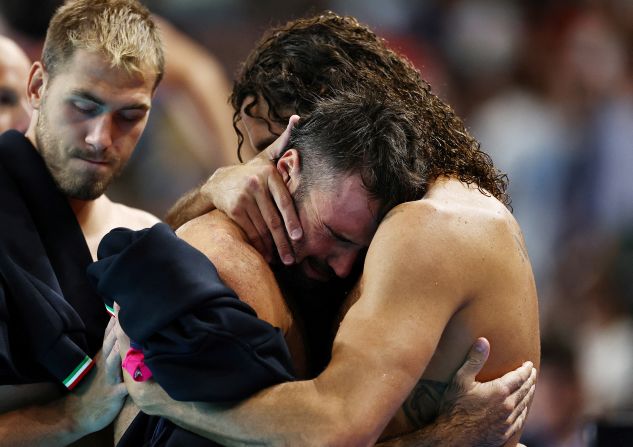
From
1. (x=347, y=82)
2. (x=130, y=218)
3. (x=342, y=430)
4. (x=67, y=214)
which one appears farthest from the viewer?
(x=130, y=218)

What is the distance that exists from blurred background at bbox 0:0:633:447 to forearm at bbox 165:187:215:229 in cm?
215

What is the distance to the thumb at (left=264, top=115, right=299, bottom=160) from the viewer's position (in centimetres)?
207

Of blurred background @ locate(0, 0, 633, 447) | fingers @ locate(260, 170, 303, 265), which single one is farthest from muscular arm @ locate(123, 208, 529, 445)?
blurred background @ locate(0, 0, 633, 447)

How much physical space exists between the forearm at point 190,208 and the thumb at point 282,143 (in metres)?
0.20

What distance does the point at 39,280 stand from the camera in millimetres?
2180

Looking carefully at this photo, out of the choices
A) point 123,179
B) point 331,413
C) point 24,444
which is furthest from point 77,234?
point 123,179

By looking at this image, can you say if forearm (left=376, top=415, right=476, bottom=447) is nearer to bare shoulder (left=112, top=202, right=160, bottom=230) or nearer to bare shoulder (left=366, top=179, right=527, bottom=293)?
bare shoulder (left=366, top=179, right=527, bottom=293)

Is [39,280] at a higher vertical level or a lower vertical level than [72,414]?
higher

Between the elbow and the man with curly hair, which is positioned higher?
the man with curly hair

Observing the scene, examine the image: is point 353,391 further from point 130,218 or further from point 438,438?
point 130,218

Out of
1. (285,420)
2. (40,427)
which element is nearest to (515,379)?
(285,420)

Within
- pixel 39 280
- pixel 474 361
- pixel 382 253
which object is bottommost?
pixel 39 280

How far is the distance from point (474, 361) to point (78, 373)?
2.98ft

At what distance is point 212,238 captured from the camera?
197cm
